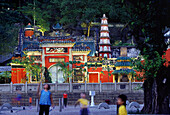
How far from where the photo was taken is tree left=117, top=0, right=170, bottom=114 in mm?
15250

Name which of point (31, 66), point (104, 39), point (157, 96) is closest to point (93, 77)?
point (104, 39)

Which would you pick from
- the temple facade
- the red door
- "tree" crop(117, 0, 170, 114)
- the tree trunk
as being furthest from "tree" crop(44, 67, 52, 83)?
the tree trunk

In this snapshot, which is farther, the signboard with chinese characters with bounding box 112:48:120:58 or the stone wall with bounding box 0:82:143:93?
the signboard with chinese characters with bounding box 112:48:120:58

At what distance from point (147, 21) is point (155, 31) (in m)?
0.76

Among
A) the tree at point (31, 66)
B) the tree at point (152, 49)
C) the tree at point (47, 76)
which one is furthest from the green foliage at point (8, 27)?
the tree at point (152, 49)

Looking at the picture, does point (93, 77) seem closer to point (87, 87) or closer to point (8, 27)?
point (87, 87)

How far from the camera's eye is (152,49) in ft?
52.5

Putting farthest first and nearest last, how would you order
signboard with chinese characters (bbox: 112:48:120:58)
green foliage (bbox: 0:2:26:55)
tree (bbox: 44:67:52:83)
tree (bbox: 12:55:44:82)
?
1. signboard with chinese characters (bbox: 112:48:120:58)
2. green foliage (bbox: 0:2:26:55)
3. tree (bbox: 44:67:52:83)
4. tree (bbox: 12:55:44:82)

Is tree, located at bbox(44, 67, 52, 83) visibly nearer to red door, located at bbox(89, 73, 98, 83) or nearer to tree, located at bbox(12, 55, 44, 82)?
tree, located at bbox(12, 55, 44, 82)

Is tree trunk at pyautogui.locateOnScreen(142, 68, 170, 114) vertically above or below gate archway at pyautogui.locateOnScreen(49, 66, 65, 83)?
below

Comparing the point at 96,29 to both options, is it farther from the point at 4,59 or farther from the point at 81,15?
the point at 4,59

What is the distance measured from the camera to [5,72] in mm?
40219

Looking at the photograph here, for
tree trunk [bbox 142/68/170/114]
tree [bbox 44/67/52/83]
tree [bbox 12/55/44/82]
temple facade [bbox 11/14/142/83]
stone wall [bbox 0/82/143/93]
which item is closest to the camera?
tree trunk [bbox 142/68/170/114]

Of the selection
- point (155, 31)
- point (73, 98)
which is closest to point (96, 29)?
point (73, 98)
